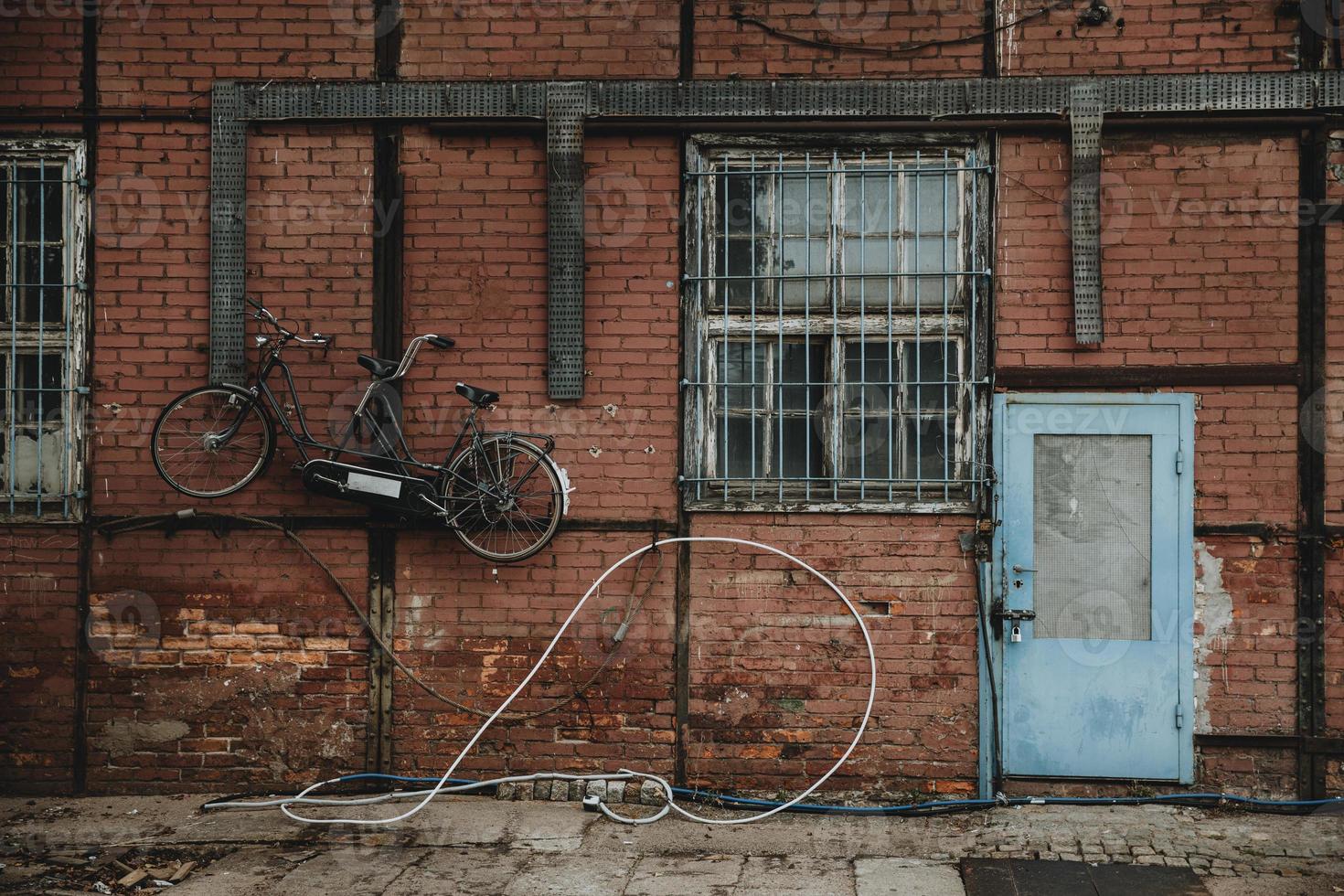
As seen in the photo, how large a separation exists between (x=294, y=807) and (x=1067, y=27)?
5810mm

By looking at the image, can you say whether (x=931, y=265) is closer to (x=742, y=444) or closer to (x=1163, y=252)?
(x=1163, y=252)

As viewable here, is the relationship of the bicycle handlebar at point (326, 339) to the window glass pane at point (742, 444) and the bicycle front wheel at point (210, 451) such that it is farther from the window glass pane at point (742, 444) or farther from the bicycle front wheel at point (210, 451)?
the window glass pane at point (742, 444)

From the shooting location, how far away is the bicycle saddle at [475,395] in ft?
18.3

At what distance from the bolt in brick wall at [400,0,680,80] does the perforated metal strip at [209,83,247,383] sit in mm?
990

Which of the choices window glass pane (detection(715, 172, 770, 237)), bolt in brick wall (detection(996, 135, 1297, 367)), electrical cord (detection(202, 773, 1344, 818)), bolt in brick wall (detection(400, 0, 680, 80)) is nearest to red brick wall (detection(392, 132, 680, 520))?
window glass pane (detection(715, 172, 770, 237))

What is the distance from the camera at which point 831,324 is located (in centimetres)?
595

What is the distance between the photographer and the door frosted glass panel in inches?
227

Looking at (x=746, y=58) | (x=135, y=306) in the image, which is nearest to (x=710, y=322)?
(x=746, y=58)

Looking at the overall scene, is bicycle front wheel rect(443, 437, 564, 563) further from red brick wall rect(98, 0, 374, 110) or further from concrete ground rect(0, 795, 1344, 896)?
red brick wall rect(98, 0, 374, 110)

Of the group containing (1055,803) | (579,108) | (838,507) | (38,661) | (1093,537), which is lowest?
(1055,803)

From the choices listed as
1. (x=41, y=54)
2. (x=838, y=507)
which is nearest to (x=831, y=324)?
(x=838, y=507)

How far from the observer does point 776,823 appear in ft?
18.2

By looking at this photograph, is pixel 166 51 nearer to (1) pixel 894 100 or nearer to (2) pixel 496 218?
(2) pixel 496 218

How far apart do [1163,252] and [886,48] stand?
6.01 feet
